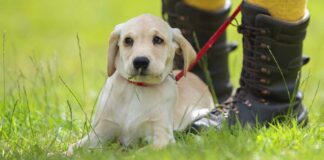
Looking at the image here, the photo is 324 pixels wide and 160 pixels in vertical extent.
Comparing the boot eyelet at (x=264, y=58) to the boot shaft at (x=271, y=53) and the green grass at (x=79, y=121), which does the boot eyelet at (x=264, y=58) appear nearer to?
the boot shaft at (x=271, y=53)

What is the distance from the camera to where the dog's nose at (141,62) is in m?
3.83

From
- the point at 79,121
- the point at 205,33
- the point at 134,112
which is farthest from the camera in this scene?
the point at 205,33

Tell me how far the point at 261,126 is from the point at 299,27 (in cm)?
57

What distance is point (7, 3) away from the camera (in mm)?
12164

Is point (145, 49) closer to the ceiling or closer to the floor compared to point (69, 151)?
closer to the ceiling

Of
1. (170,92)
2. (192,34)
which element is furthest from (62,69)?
(170,92)

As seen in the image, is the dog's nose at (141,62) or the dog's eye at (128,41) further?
the dog's eye at (128,41)

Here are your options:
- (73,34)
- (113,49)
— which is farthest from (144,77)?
(73,34)

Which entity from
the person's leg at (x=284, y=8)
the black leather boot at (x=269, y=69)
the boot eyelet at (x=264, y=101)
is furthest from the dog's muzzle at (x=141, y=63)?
the boot eyelet at (x=264, y=101)

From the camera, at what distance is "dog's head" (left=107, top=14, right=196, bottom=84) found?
12.7 feet

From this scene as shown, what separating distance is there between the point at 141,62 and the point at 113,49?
0.30 metres

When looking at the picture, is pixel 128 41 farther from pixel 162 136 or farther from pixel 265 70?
pixel 265 70

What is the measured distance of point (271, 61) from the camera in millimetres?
4320

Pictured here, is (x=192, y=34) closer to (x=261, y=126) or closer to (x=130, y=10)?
(x=261, y=126)
